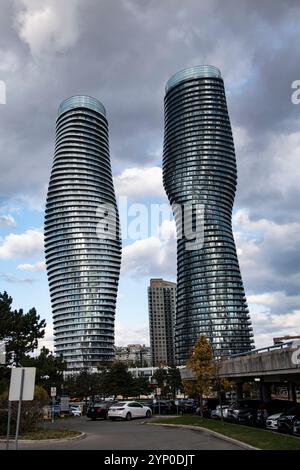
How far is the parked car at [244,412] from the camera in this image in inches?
1257

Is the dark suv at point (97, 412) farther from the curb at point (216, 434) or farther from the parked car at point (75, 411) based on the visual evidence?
the parked car at point (75, 411)

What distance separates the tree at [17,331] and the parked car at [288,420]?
708 inches

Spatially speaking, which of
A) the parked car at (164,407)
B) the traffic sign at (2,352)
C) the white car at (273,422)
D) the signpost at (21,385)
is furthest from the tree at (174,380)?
the signpost at (21,385)

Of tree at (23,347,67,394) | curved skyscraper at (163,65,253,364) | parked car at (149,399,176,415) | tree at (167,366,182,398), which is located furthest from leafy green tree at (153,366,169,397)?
curved skyscraper at (163,65,253,364)

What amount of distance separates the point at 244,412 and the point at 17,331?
53.4 feet

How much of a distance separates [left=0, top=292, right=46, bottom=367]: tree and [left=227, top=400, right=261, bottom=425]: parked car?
14.6 metres

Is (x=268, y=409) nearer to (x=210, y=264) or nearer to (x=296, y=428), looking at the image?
(x=296, y=428)

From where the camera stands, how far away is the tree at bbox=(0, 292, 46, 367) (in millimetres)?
33366

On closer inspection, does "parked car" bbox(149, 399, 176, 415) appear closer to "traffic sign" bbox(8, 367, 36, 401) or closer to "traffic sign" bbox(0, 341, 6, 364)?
"traffic sign" bbox(0, 341, 6, 364)

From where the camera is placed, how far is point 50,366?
4441cm

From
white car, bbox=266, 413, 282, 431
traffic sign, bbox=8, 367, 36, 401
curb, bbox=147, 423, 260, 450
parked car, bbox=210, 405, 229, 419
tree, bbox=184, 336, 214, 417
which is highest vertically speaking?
tree, bbox=184, 336, 214, 417
